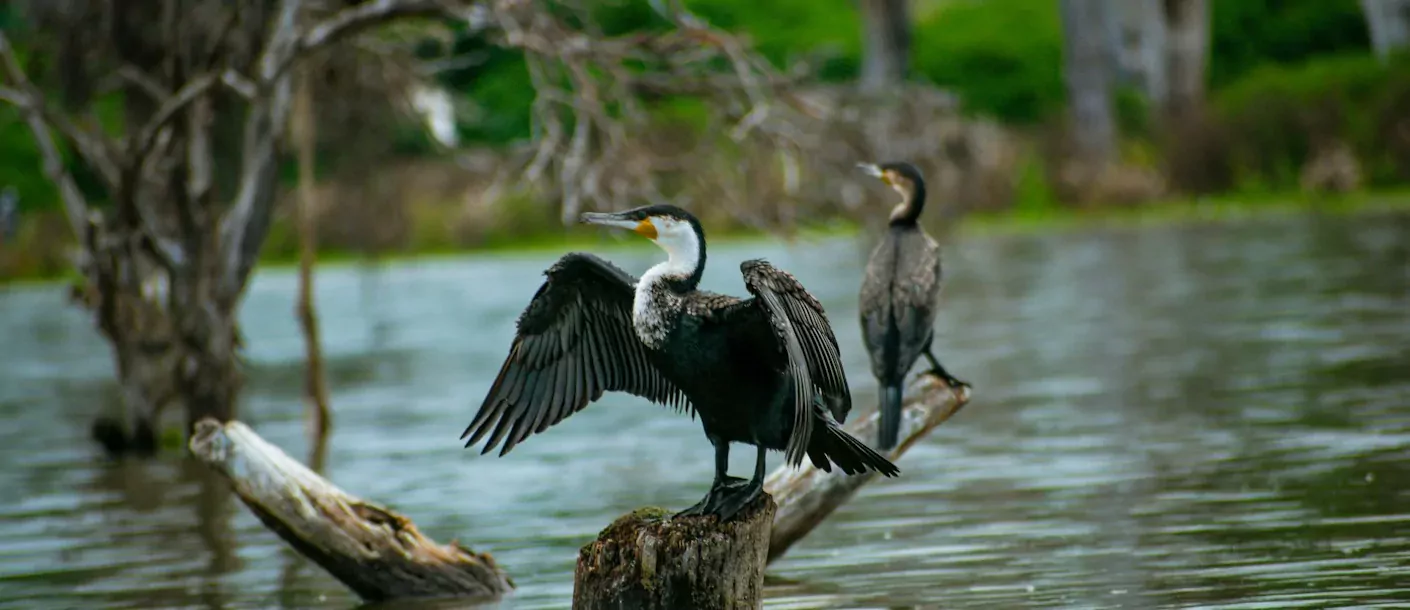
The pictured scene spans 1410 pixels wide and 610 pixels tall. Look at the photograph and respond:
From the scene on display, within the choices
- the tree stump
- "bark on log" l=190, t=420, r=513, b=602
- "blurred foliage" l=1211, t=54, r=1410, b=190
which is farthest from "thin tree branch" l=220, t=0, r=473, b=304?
"blurred foliage" l=1211, t=54, r=1410, b=190

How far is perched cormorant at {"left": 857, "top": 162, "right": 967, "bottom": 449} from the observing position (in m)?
7.41

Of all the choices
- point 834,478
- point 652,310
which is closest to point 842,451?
point 652,310

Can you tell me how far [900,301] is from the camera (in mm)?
7801

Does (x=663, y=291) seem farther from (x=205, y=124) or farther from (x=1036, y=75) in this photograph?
(x=1036, y=75)

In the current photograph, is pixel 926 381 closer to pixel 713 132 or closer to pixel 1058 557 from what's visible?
pixel 1058 557

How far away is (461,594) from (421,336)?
13.2 metres

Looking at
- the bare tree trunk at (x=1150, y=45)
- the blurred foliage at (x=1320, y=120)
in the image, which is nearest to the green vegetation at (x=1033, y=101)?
the blurred foliage at (x=1320, y=120)

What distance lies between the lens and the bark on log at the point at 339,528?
23.4 ft

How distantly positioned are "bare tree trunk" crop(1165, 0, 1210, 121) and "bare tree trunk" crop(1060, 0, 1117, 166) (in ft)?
3.61

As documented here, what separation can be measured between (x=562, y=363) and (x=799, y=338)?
39.2 inches

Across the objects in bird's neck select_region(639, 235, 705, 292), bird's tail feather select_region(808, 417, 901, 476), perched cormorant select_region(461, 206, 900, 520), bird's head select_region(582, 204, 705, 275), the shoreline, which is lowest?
the shoreline

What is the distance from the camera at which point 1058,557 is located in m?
7.45

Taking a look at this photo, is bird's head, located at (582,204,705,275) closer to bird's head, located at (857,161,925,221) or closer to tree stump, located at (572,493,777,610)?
tree stump, located at (572,493,777,610)

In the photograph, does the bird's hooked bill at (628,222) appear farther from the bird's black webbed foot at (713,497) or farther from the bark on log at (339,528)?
the bark on log at (339,528)
